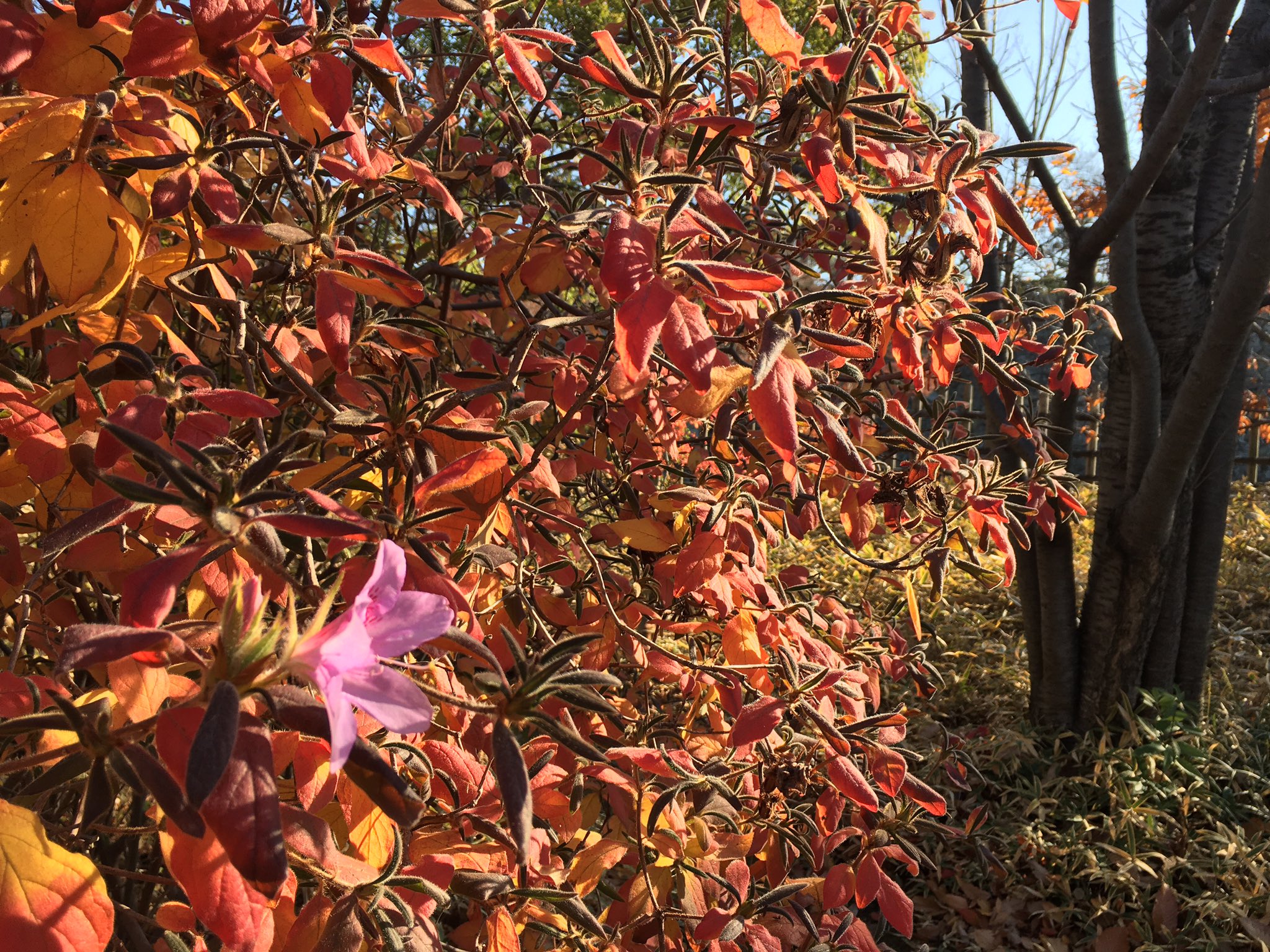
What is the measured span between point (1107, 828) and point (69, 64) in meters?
3.58

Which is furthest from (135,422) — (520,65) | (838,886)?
(838,886)

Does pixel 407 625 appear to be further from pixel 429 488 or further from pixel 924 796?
pixel 924 796

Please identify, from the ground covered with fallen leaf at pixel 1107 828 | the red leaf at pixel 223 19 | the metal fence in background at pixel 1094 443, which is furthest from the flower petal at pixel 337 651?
the metal fence in background at pixel 1094 443

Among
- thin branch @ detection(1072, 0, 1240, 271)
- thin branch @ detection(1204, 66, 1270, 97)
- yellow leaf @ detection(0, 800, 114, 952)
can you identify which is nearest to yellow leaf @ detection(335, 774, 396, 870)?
yellow leaf @ detection(0, 800, 114, 952)

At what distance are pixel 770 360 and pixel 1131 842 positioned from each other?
120 inches

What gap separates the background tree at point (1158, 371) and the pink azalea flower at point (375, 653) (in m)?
2.51

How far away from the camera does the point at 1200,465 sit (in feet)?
11.5

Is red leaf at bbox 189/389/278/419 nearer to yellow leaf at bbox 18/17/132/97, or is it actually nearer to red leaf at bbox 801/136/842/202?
yellow leaf at bbox 18/17/132/97

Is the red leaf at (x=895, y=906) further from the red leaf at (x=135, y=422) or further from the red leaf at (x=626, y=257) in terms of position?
the red leaf at (x=135, y=422)

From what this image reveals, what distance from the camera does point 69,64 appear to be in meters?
0.86

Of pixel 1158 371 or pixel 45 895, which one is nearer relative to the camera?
pixel 45 895

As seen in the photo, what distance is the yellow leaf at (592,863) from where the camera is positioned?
4.13 feet

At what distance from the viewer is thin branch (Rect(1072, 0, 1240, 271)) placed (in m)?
2.35

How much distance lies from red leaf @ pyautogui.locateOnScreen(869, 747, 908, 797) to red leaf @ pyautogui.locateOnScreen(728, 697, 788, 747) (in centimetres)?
25
